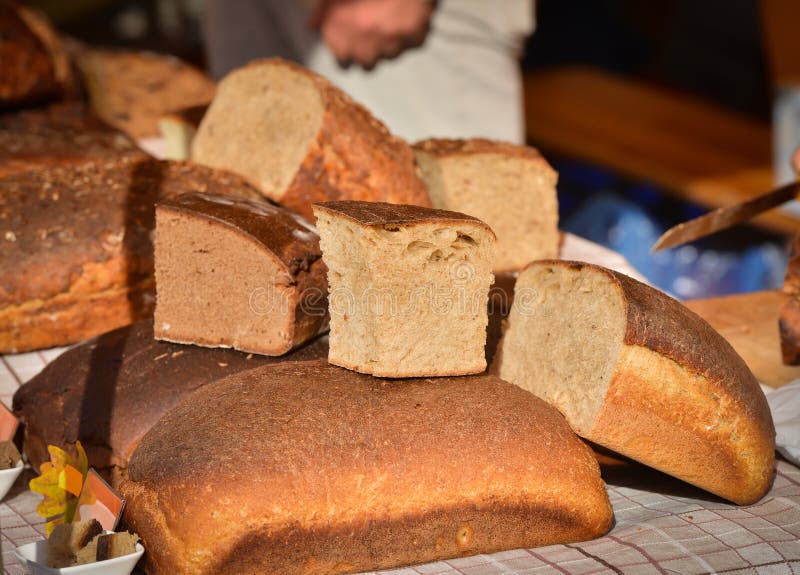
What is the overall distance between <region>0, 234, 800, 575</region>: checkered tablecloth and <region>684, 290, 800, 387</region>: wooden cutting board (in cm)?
45

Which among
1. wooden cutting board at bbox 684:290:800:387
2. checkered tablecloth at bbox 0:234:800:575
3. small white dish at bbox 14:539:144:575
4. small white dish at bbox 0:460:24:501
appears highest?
wooden cutting board at bbox 684:290:800:387

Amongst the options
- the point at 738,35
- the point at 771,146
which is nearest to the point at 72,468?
the point at 771,146

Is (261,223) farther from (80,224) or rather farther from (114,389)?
(80,224)

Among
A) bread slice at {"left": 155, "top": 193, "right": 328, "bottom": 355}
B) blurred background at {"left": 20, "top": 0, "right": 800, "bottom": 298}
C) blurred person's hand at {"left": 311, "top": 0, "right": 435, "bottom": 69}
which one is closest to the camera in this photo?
bread slice at {"left": 155, "top": 193, "right": 328, "bottom": 355}

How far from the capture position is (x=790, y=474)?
1859 mm

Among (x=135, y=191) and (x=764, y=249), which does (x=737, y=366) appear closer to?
(x=135, y=191)

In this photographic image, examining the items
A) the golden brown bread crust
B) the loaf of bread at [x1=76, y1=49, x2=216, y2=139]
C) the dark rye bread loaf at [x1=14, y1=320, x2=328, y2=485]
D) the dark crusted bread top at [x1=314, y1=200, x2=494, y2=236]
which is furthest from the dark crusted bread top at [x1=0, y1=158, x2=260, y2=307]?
the loaf of bread at [x1=76, y1=49, x2=216, y2=139]

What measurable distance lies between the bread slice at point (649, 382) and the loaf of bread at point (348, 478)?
0.30 ft

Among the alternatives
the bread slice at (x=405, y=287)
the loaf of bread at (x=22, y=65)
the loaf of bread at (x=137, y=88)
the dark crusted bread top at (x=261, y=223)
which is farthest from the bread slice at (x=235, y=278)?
the loaf of bread at (x=137, y=88)

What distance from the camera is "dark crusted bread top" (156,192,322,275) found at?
1.79 metres

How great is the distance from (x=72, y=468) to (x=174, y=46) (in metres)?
6.08

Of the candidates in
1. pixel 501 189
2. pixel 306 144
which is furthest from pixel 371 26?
pixel 306 144

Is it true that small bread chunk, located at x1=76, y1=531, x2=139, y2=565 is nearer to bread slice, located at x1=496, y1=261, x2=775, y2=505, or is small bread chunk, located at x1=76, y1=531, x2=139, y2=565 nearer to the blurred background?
bread slice, located at x1=496, y1=261, x2=775, y2=505

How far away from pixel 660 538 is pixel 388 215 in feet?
2.34
